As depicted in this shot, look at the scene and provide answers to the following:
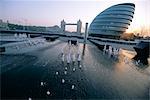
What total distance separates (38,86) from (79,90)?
8.22 feet

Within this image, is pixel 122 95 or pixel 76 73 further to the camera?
pixel 76 73

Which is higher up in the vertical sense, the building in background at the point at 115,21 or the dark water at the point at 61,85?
the building in background at the point at 115,21

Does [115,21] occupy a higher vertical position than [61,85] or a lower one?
higher

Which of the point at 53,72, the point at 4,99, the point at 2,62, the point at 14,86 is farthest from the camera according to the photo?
the point at 2,62

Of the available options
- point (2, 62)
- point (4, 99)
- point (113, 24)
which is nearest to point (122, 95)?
point (4, 99)

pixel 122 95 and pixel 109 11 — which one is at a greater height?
pixel 109 11

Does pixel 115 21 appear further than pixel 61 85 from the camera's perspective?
Yes

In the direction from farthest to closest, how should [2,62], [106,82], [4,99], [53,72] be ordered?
[2,62], [53,72], [106,82], [4,99]

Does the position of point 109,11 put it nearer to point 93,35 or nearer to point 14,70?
point 93,35

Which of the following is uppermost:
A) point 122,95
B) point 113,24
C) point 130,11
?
point 130,11

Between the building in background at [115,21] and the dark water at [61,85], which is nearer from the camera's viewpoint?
the dark water at [61,85]

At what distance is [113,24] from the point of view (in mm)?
64188

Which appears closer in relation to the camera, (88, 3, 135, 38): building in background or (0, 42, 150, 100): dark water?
(0, 42, 150, 100): dark water

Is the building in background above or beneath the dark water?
above
